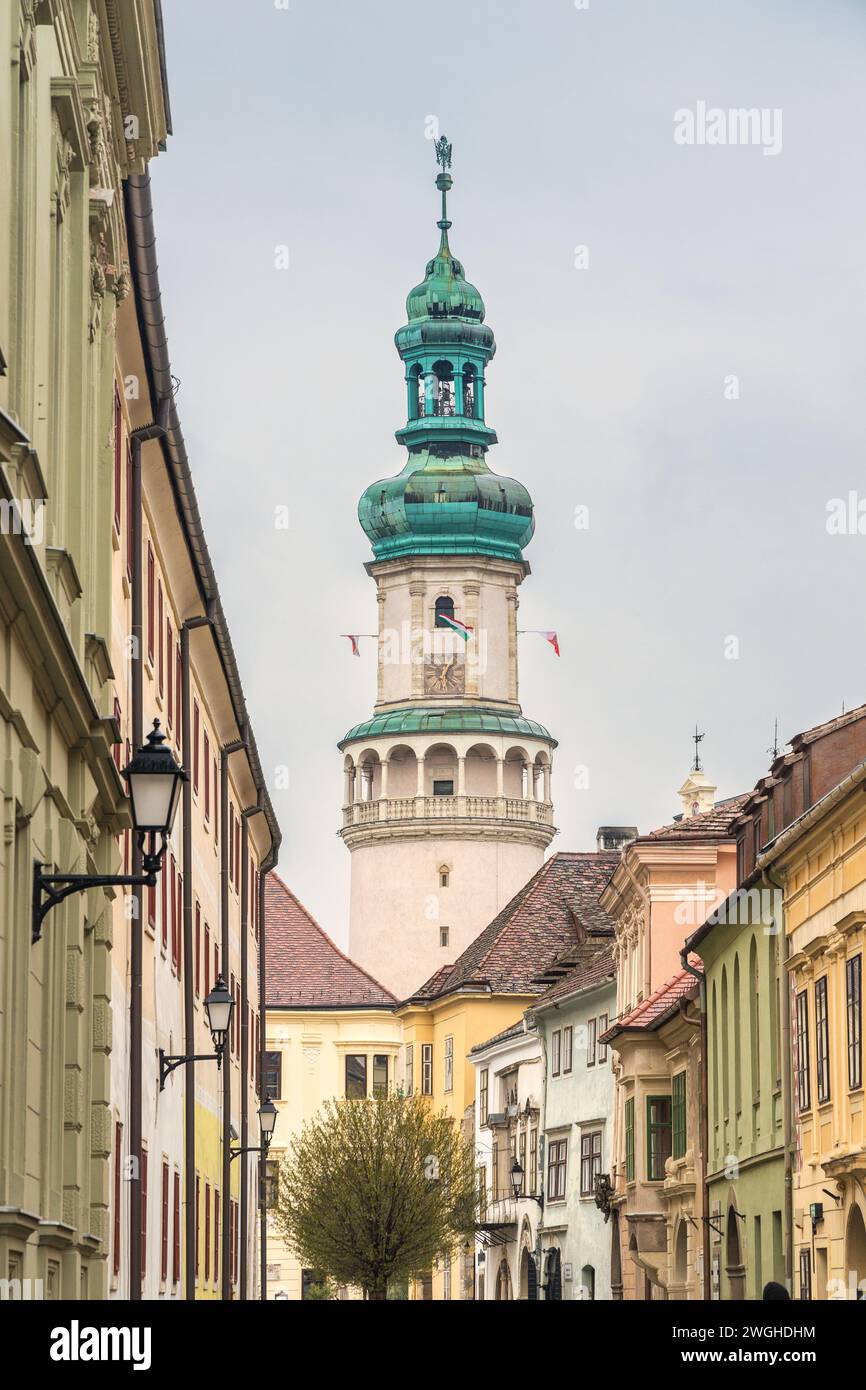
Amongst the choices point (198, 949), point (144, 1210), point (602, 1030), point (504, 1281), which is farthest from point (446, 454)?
point (144, 1210)

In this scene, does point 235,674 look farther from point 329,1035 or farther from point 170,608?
point 329,1035

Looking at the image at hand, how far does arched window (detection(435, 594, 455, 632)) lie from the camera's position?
401ft

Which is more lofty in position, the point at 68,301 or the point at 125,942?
the point at 68,301

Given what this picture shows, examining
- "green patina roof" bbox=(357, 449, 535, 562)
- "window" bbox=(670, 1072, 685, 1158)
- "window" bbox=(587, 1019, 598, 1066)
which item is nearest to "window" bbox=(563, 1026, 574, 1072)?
"window" bbox=(587, 1019, 598, 1066)

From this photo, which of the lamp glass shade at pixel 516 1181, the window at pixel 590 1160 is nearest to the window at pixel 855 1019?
the window at pixel 590 1160

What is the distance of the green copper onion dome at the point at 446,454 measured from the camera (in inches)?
4798

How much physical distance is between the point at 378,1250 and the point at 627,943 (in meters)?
10.9

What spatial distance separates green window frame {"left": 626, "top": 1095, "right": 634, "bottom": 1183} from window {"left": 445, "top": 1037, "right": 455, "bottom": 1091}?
40.4 m

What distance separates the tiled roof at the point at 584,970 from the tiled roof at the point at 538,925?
1001cm

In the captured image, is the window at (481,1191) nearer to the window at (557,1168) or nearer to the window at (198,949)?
the window at (557,1168)

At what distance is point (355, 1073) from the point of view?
97125mm

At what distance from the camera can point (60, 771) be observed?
15.3 m

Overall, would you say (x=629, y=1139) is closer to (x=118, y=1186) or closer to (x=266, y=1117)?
(x=266, y=1117)

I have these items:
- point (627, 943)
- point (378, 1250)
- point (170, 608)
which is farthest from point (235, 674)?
point (378, 1250)
